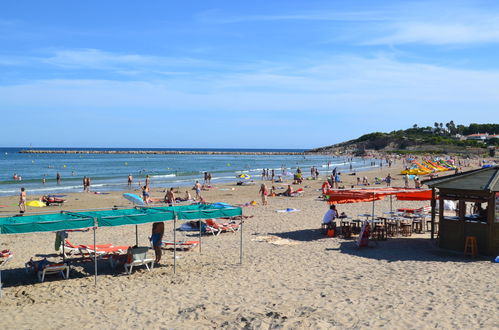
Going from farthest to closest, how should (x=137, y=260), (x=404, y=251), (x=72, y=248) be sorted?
(x=404, y=251) < (x=72, y=248) < (x=137, y=260)

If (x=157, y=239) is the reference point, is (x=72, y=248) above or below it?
below

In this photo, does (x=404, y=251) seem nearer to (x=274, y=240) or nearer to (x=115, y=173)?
(x=274, y=240)

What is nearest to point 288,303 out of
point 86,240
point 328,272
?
point 328,272

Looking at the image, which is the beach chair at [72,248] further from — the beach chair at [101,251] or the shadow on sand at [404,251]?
the shadow on sand at [404,251]

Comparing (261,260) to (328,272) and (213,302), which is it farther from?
(213,302)

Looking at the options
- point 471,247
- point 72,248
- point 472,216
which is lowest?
point 72,248

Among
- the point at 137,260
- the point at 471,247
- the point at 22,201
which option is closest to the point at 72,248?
the point at 137,260

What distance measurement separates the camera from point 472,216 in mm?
12211

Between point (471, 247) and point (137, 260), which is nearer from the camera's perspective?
point (137, 260)

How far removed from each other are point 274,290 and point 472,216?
6295 millimetres

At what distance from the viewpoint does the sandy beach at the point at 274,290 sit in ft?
24.7

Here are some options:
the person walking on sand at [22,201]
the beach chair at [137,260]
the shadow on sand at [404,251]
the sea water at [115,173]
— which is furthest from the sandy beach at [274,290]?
the sea water at [115,173]

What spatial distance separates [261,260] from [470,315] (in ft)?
17.6

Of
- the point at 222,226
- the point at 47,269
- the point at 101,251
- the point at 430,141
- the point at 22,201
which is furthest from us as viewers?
the point at 430,141
